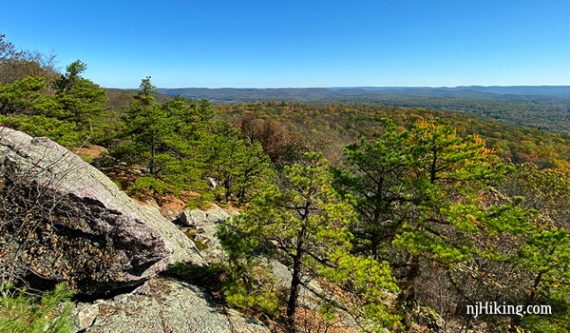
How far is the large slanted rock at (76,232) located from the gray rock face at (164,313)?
34 centimetres

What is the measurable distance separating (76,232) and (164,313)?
212 cm

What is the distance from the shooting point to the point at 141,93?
16.0m

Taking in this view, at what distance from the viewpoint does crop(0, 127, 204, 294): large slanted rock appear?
5.04 m

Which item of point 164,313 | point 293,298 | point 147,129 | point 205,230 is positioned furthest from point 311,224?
point 147,129

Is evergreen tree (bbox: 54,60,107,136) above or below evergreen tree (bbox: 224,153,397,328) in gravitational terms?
above

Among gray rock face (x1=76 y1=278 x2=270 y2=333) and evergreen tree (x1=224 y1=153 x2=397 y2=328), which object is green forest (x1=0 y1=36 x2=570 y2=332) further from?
gray rock face (x1=76 y1=278 x2=270 y2=333)

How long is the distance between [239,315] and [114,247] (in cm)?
296

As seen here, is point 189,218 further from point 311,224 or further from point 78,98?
point 78,98

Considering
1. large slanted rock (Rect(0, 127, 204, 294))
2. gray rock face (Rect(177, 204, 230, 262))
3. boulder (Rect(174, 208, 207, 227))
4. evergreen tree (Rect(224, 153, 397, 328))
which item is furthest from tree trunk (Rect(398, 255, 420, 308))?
boulder (Rect(174, 208, 207, 227))

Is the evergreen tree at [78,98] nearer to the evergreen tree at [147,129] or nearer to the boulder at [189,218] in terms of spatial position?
the evergreen tree at [147,129]

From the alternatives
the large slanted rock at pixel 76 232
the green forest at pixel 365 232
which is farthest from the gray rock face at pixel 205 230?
the large slanted rock at pixel 76 232

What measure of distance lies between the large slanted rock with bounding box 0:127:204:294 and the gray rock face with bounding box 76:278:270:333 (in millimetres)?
344

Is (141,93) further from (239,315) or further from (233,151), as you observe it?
(239,315)

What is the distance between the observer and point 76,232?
535 cm
